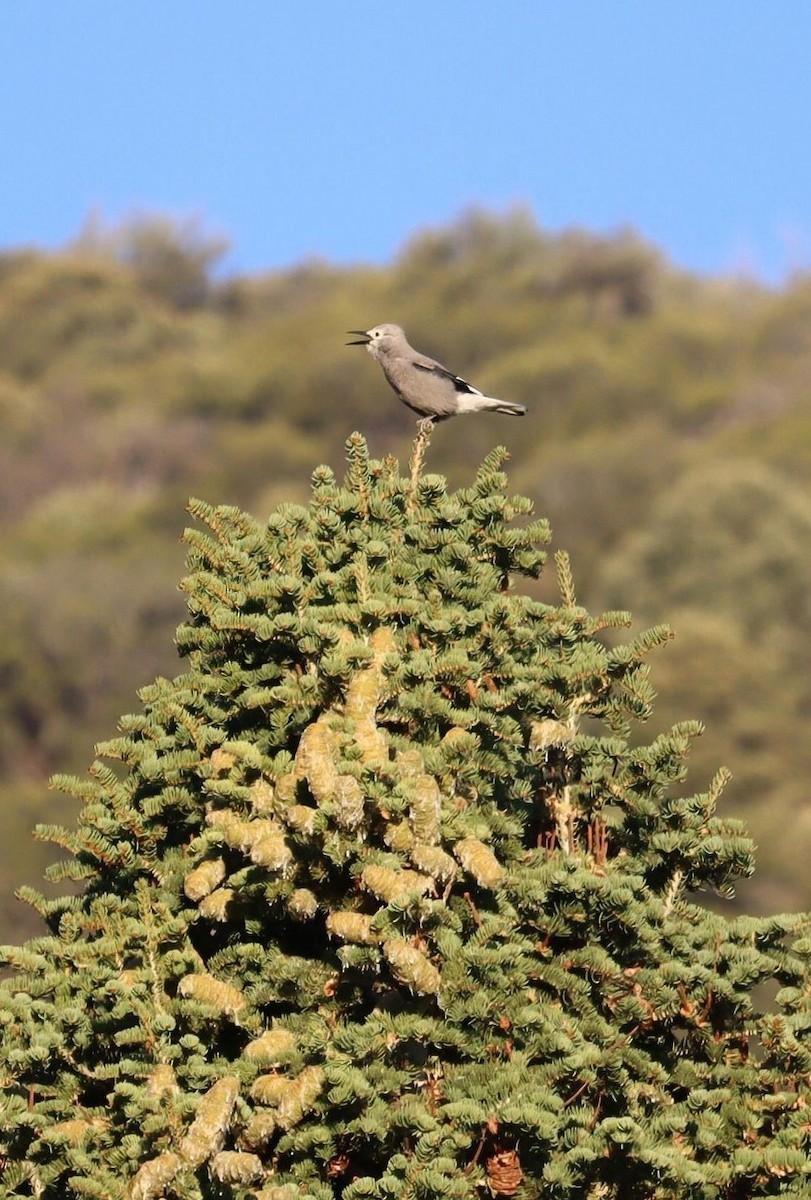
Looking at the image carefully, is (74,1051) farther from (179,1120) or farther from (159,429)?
(159,429)

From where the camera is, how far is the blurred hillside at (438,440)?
136 ft

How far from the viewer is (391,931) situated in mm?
5738

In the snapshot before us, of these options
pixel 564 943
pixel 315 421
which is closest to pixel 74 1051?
pixel 564 943

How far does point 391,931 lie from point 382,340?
7.43 metres

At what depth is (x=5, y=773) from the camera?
1966 inches

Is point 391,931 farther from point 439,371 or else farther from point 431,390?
point 439,371

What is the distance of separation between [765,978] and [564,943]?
21.5 inches

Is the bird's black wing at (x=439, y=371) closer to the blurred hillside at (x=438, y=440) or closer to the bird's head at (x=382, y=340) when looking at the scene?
the bird's head at (x=382, y=340)

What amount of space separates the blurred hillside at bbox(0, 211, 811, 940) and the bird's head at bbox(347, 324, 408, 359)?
45.9 ft

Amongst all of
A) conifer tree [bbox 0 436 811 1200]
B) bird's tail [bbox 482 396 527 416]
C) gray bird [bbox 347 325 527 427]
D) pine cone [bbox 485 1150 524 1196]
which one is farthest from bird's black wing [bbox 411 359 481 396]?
pine cone [bbox 485 1150 524 1196]

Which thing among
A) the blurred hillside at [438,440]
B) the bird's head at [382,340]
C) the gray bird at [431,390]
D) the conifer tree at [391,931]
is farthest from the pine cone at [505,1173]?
the blurred hillside at [438,440]

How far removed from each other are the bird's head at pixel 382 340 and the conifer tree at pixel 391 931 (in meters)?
6.03

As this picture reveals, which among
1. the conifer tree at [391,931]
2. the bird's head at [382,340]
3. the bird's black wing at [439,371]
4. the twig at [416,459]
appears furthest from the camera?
the bird's head at [382,340]

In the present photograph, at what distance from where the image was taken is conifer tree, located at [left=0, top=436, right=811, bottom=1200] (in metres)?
5.82
